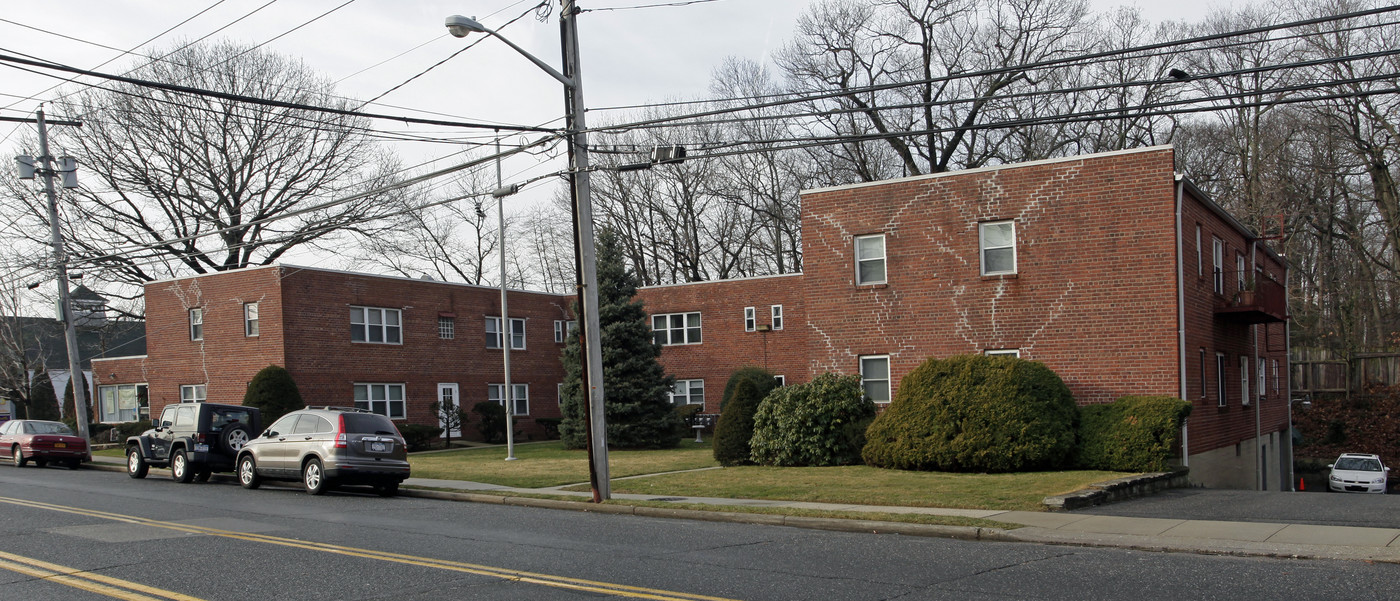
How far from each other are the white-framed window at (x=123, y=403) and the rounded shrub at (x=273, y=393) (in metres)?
8.53

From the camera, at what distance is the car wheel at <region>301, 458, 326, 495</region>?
63.2 ft

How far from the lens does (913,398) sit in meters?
21.4

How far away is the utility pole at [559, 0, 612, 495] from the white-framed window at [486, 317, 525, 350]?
24274 mm

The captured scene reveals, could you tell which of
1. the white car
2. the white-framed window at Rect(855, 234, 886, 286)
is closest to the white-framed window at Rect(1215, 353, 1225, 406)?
the white car

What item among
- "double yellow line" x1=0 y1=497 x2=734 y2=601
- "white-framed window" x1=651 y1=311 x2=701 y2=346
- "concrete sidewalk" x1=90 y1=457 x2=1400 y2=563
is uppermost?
"white-framed window" x1=651 y1=311 x2=701 y2=346

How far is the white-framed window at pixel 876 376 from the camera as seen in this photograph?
80.6ft

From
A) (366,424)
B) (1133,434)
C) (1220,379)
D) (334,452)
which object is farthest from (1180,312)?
(334,452)

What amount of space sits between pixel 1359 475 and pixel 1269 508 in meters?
18.6

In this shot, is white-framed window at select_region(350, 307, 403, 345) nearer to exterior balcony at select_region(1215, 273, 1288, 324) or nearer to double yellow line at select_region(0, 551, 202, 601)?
double yellow line at select_region(0, 551, 202, 601)

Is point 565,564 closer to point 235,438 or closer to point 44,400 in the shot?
point 235,438

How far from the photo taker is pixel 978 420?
20.3 meters

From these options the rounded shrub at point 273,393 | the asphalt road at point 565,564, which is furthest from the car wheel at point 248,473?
the rounded shrub at point 273,393

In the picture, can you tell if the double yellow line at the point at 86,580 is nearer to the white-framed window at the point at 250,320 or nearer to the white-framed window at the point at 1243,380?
the white-framed window at the point at 250,320

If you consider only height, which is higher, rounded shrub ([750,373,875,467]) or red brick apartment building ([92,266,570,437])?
red brick apartment building ([92,266,570,437])
